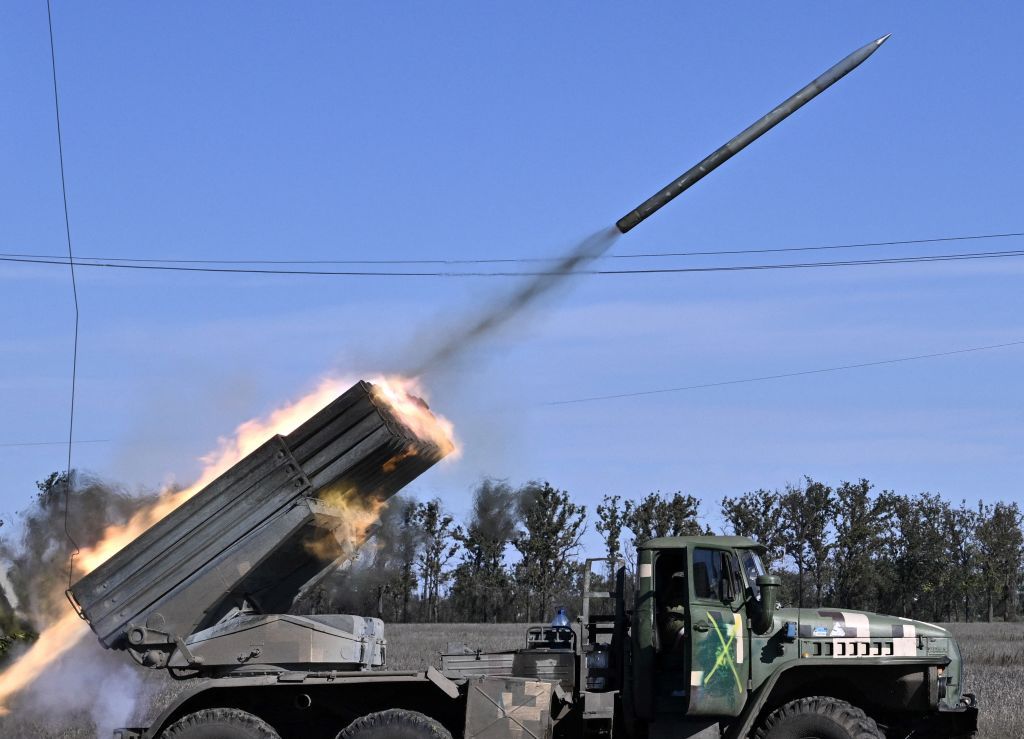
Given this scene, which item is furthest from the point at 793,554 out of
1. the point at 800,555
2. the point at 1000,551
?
the point at 1000,551

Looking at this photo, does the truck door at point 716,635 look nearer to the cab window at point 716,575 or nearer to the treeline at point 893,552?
the cab window at point 716,575

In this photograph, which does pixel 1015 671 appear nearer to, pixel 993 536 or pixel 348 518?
pixel 348 518

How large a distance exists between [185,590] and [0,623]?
465cm

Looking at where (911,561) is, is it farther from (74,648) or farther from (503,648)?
(74,648)

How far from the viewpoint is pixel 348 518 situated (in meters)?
14.0

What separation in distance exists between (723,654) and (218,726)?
5.04 m

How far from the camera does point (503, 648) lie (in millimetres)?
28328

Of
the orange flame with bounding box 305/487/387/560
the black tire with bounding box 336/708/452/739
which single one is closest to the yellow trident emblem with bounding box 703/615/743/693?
the black tire with bounding box 336/708/452/739

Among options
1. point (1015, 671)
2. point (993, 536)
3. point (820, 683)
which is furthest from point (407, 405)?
point (993, 536)

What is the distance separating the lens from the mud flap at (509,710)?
13094 millimetres

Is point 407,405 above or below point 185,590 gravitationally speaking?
above

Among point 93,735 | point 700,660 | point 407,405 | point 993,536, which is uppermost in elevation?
point 993,536

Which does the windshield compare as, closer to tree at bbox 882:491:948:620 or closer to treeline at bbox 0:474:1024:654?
treeline at bbox 0:474:1024:654

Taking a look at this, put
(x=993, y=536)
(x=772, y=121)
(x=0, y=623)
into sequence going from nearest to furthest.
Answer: (x=0, y=623) < (x=772, y=121) < (x=993, y=536)
